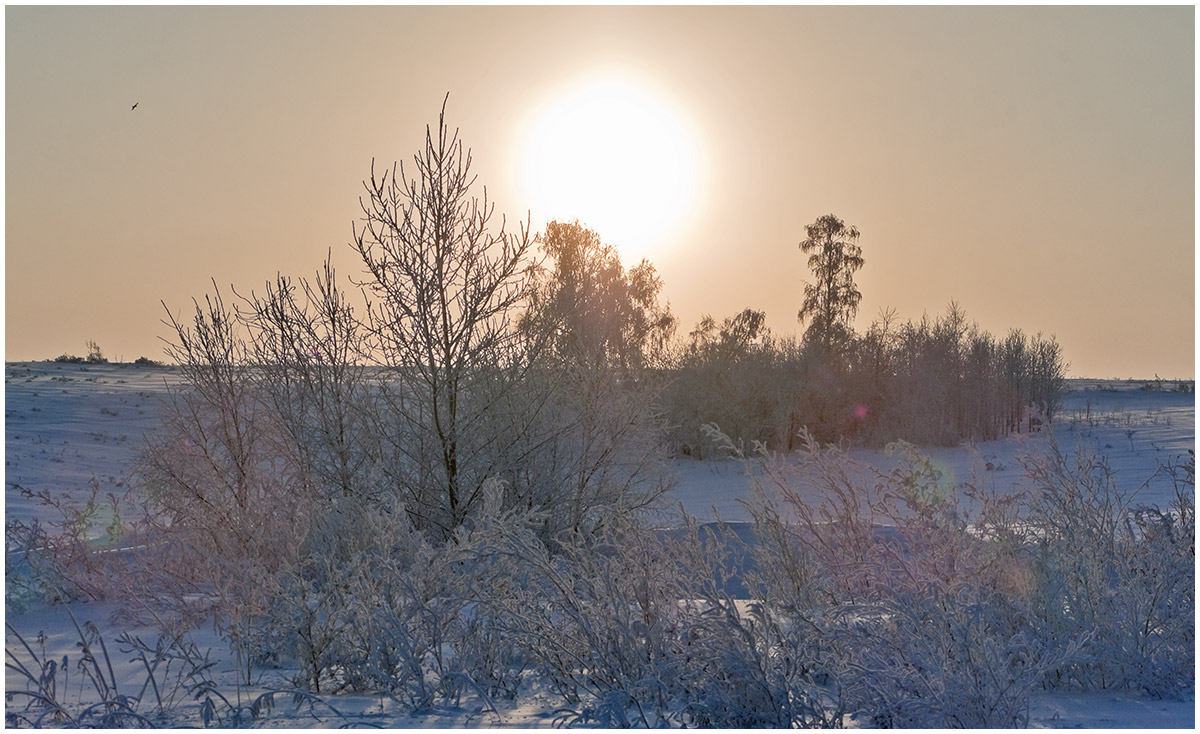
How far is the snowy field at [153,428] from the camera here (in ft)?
14.9

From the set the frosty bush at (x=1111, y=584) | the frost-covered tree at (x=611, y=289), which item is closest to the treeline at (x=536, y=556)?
the frosty bush at (x=1111, y=584)

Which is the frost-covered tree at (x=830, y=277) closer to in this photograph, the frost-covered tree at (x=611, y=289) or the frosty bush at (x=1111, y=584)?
the frost-covered tree at (x=611, y=289)

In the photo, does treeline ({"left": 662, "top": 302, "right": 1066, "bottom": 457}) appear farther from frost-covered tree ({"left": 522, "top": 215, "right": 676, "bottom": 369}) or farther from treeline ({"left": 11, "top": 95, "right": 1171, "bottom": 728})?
treeline ({"left": 11, "top": 95, "right": 1171, "bottom": 728})

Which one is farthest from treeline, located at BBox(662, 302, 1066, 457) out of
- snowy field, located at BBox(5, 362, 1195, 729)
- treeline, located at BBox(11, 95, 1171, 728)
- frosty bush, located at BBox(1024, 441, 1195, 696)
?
frosty bush, located at BBox(1024, 441, 1195, 696)

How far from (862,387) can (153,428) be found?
51.3 feet

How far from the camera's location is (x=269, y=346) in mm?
9141

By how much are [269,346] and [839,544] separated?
538 centimetres

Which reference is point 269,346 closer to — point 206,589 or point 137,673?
point 206,589

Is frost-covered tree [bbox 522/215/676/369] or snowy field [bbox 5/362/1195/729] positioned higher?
frost-covered tree [bbox 522/215/676/369]

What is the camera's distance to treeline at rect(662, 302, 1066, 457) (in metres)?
23.7

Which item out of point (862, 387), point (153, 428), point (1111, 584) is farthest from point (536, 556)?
point (862, 387)

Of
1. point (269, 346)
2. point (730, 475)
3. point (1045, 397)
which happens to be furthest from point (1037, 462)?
point (1045, 397)

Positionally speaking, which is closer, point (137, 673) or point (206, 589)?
point (137, 673)

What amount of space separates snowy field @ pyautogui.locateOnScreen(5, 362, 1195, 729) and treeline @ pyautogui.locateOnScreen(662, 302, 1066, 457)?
100 cm
